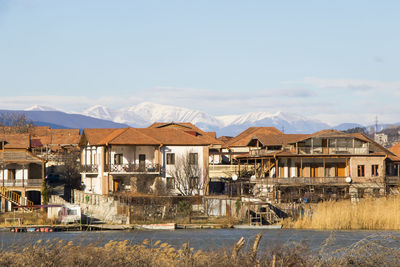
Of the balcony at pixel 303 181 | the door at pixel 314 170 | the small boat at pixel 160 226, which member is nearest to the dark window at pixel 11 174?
the small boat at pixel 160 226

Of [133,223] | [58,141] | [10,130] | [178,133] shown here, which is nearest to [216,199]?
[133,223]

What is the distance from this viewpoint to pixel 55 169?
92.5m

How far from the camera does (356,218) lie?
163 feet

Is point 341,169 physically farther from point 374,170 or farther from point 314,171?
point 374,170

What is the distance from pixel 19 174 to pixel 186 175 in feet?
50.4

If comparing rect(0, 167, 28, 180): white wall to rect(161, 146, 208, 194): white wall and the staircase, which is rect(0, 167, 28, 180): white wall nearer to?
the staircase

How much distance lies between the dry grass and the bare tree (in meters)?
18.6

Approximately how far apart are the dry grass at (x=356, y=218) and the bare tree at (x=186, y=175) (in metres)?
18.6

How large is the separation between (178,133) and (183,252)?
51.4 m

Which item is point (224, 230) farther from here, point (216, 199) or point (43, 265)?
point (43, 265)

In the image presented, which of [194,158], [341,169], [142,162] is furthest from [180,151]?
[341,169]

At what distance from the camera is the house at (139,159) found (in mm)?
67938

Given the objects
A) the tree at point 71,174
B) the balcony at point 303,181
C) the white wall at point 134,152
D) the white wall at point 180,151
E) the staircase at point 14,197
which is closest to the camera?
the staircase at point 14,197

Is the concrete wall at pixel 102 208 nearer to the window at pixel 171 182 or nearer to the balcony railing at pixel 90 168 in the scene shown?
the balcony railing at pixel 90 168
